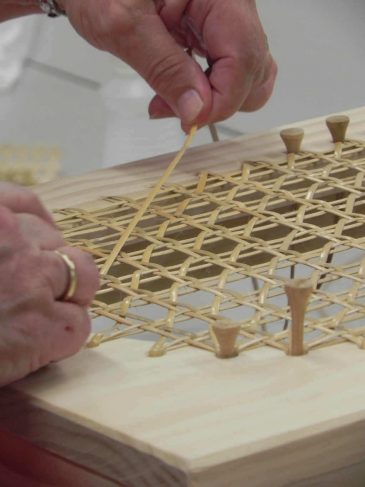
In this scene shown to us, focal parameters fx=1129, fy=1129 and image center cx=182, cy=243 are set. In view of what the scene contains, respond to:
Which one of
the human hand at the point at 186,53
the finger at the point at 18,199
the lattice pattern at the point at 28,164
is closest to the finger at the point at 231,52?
the human hand at the point at 186,53

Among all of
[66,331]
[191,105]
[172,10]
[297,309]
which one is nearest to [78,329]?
[66,331]

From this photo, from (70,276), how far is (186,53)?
361 millimetres

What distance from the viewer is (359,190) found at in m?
0.86

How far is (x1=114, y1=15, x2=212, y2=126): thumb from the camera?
96 centimetres

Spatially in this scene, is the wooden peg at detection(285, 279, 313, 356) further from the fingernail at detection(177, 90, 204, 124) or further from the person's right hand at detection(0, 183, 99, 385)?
the fingernail at detection(177, 90, 204, 124)

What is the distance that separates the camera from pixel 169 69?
3.17 feet

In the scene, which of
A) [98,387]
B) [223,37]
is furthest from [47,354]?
[223,37]

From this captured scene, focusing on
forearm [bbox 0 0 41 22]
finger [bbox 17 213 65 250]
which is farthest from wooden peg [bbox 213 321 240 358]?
forearm [bbox 0 0 41 22]

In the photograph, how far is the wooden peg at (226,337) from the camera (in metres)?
0.65

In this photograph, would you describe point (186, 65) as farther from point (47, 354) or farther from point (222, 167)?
point (47, 354)

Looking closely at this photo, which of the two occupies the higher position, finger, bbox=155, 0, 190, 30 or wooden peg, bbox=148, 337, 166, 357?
finger, bbox=155, 0, 190, 30

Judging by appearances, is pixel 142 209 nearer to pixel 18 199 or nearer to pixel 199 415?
pixel 18 199

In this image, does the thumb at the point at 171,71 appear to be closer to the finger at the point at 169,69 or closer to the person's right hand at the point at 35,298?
the finger at the point at 169,69

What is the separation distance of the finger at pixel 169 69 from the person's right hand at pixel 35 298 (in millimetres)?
309
